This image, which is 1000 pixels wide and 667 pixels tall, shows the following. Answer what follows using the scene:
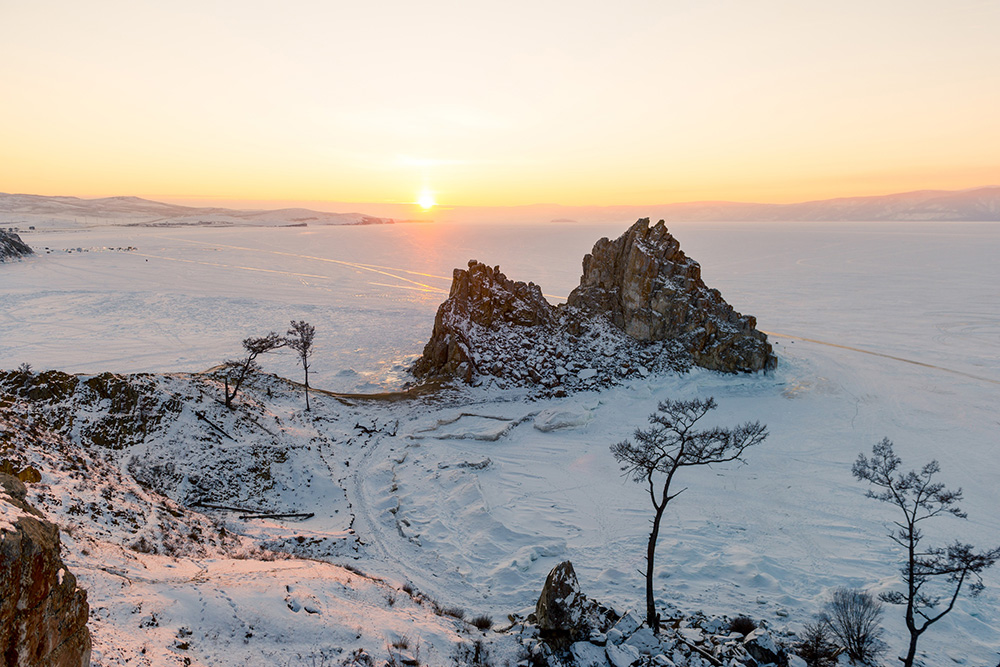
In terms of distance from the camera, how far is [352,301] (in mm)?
73688

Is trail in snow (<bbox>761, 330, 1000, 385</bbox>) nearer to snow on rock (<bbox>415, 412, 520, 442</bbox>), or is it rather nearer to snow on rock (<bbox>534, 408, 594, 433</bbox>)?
snow on rock (<bbox>534, 408, 594, 433</bbox>)

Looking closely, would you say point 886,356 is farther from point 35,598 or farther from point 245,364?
point 35,598

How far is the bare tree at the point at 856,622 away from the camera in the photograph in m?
14.8

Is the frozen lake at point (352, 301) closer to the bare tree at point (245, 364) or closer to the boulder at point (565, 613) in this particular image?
the bare tree at point (245, 364)

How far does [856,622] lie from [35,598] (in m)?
21.0

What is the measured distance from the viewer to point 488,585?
18.3 m

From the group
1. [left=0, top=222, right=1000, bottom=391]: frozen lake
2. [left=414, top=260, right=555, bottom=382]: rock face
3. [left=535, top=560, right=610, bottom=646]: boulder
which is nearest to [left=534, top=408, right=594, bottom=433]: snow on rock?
[left=414, top=260, right=555, bottom=382]: rock face

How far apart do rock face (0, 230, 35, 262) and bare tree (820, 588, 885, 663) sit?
422ft

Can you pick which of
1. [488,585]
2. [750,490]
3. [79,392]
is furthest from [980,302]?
[79,392]

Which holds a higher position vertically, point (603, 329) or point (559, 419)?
point (603, 329)

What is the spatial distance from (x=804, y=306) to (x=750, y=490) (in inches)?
2303

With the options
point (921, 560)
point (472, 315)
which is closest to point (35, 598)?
point (921, 560)

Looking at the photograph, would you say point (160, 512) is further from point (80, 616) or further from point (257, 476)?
point (80, 616)

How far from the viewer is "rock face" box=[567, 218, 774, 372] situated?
41.0m
